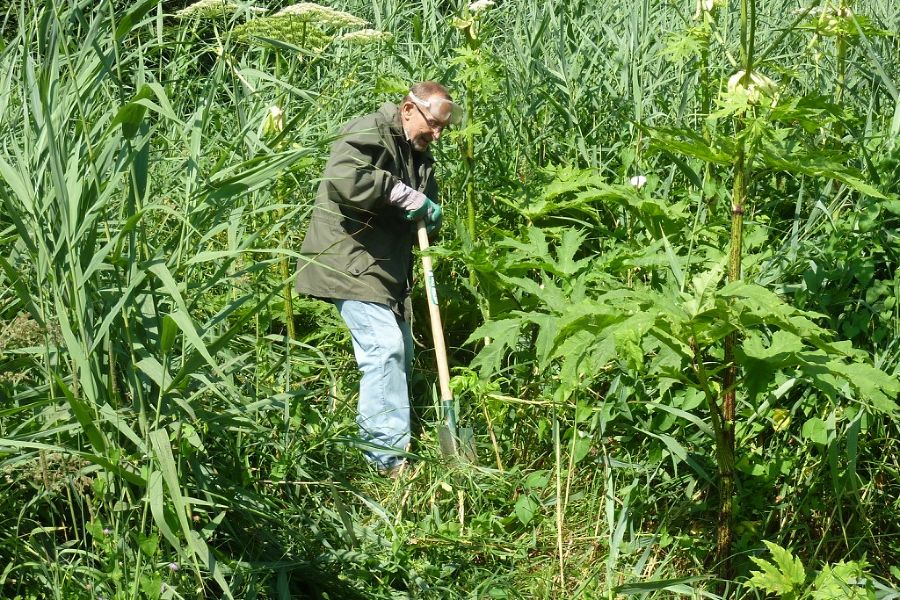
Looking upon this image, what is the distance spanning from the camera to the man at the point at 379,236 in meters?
4.23

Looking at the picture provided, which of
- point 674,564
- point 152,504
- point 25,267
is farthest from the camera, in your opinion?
point 674,564

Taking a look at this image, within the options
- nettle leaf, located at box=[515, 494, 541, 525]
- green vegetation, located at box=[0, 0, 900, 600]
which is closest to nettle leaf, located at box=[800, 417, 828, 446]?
green vegetation, located at box=[0, 0, 900, 600]

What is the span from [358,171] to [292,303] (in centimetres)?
65

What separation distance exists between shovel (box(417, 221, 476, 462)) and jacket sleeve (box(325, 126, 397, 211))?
279 millimetres

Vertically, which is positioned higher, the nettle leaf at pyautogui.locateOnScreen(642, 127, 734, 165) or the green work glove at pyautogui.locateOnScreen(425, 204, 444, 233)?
the nettle leaf at pyautogui.locateOnScreen(642, 127, 734, 165)

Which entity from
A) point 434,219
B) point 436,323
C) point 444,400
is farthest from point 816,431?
point 434,219

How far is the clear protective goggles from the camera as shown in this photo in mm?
4305

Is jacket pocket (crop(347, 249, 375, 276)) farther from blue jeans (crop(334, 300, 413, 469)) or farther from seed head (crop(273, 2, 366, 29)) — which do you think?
seed head (crop(273, 2, 366, 29))

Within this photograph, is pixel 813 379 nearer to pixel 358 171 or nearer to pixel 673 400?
pixel 673 400

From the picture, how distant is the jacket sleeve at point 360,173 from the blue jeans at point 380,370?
0.44m

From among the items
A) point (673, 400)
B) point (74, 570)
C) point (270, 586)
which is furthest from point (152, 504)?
point (673, 400)

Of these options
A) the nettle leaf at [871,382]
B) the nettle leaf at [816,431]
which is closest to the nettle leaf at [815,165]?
the nettle leaf at [871,382]

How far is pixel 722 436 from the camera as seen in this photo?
290 centimetres

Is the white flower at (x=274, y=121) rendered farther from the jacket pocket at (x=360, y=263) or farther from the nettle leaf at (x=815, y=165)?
the nettle leaf at (x=815, y=165)
